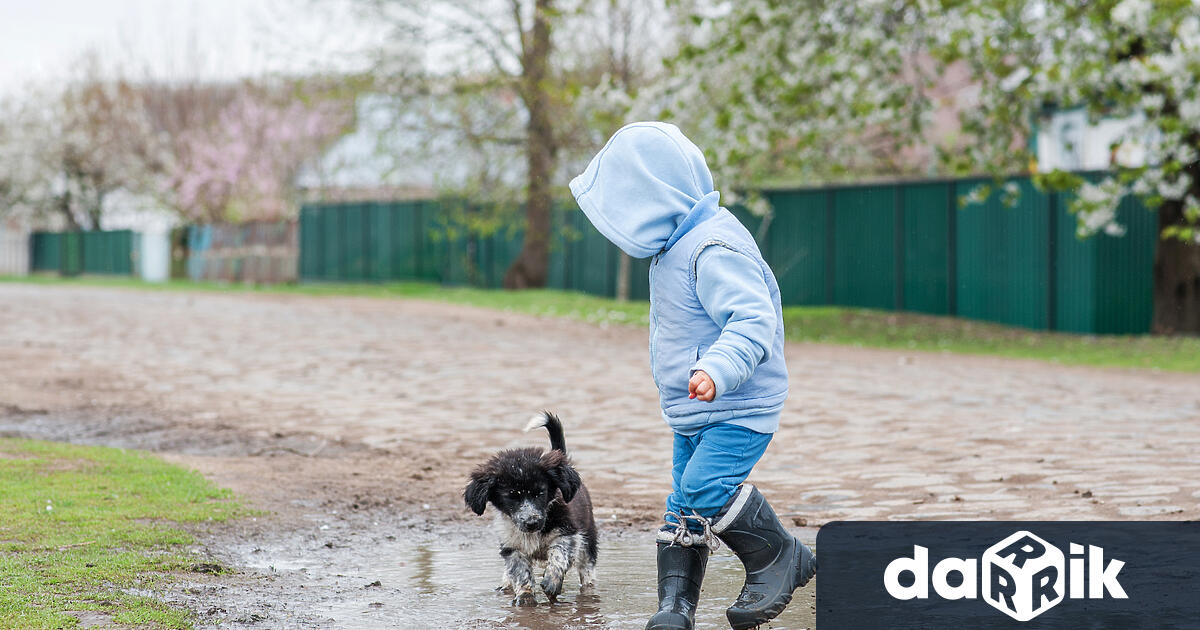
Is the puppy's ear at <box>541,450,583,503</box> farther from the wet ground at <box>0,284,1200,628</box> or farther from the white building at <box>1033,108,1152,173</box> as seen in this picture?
the white building at <box>1033,108,1152,173</box>

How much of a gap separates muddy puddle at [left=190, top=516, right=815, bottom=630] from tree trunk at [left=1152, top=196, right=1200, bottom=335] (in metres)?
13.0

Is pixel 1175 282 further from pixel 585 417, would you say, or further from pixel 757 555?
pixel 757 555

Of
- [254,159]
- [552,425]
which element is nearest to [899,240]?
[552,425]

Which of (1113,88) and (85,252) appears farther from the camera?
(85,252)

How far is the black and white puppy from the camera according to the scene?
5.20m

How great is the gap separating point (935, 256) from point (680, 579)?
1701 cm

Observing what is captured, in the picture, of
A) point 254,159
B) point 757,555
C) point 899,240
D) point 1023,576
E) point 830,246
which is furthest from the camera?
point 254,159

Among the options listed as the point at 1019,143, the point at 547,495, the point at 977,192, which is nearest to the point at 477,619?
the point at 547,495

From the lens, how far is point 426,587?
Answer: 542cm

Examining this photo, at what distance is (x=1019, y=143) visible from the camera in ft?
78.9

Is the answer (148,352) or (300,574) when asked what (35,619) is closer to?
(300,574)

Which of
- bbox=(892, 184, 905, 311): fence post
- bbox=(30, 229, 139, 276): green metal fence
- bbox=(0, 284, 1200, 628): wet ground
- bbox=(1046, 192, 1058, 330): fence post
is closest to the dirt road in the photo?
bbox=(0, 284, 1200, 628): wet ground

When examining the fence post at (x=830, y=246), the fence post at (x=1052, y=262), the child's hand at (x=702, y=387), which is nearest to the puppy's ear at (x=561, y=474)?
the child's hand at (x=702, y=387)

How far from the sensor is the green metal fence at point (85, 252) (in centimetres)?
4338
